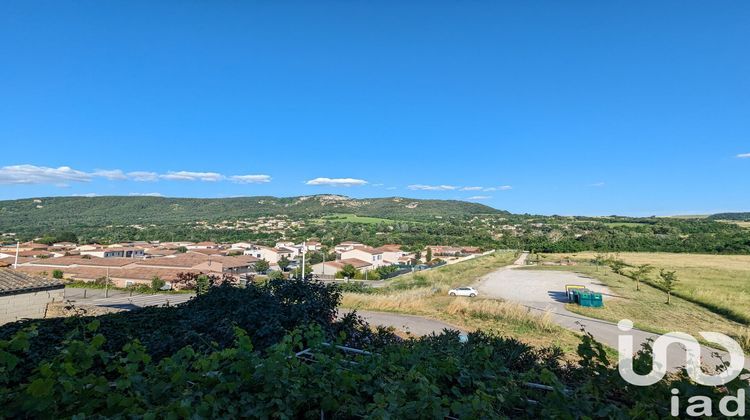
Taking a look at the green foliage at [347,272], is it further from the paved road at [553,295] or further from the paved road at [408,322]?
the paved road at [408,322]

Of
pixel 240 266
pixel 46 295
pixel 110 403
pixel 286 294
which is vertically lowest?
pixel 240 266

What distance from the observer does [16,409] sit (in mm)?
1973

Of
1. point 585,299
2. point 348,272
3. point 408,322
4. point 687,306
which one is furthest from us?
point 348,272

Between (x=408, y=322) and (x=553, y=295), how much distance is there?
54.7 ft

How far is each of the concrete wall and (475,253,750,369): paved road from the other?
58.7 ft

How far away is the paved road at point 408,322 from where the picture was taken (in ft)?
42.7

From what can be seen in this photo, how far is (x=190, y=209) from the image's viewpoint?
498 ft

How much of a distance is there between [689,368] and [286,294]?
5589 mm

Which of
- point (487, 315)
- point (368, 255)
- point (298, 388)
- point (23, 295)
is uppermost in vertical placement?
point (298, 388)

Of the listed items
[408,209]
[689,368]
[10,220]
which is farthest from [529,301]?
[10,220]

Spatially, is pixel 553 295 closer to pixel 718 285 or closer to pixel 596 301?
pixel 596 301

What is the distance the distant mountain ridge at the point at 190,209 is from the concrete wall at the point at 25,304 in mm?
130181

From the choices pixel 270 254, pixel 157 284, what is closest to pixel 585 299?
pixel 157 284

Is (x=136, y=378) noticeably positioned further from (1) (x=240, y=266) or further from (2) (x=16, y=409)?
(1) (x=240, y=266)
